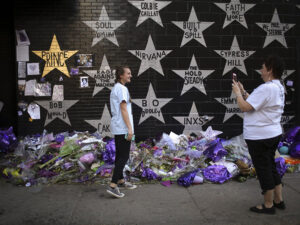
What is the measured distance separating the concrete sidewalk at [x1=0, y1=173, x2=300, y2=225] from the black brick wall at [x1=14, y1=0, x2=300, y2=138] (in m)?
2.02

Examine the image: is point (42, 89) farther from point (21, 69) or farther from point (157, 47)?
point (157, 47)

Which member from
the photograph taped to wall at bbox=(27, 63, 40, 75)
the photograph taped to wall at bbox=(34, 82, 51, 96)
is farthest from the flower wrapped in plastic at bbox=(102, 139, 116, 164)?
the photograph taped to wall at bbox=(27, 63, 40, 75)

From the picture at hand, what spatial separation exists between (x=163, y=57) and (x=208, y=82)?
1091mm

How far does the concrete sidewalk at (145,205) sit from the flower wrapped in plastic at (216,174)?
0.33ft

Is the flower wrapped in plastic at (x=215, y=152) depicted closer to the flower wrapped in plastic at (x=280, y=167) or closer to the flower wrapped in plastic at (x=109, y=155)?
the flower wrapped in plastic at (x=280, y=167)

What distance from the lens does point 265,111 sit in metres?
3.63

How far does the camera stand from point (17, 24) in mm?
6359

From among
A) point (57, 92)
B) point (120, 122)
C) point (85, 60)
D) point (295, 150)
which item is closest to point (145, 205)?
point (120, 122)

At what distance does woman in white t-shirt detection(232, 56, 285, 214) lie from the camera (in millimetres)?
3574

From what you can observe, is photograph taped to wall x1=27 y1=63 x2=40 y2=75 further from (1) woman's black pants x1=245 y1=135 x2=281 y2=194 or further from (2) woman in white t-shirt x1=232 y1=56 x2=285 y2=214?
(1) woman's black pants x1=245 y1=135 x2=281 y2=194

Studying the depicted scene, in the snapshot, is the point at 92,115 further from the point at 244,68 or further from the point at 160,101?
the point at 244,68

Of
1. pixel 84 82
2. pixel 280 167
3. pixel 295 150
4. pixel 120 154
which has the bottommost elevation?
pixel 280 167

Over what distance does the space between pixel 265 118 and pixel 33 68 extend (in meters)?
4.70

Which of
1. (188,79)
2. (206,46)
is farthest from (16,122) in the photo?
(206,46)
